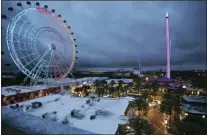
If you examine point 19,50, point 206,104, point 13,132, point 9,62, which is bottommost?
point 206,104

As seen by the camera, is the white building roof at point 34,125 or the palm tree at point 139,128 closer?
the white building roof at point 34,125

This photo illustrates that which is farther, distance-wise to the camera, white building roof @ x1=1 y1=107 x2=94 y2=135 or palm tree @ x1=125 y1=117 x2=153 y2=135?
palm tree @ x1=125 y1=117 x2=153 y2=135

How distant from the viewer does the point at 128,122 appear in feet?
39.4

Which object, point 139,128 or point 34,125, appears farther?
point 139,128

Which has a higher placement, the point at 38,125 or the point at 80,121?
the point at 38,125

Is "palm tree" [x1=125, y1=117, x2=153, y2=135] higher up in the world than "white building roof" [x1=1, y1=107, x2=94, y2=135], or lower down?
lower down

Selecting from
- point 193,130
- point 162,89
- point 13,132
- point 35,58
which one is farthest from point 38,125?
point 162,89

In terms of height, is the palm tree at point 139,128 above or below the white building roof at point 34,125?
below

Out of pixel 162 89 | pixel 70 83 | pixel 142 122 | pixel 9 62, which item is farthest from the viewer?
pixel 162 89

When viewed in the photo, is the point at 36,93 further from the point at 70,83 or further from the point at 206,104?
the point at 206,104

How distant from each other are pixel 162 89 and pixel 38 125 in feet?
131

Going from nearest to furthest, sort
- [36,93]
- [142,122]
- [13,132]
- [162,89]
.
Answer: [13,132] → [142,122] → [36,93] → [162,89]

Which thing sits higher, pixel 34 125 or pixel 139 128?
pixel 34 125

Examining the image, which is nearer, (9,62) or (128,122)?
(128,122)
